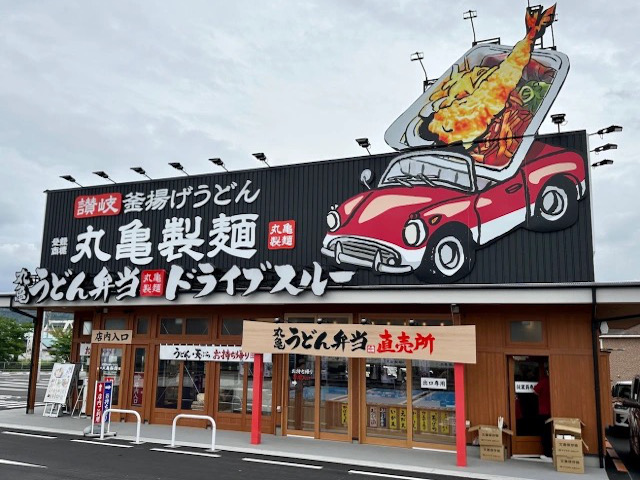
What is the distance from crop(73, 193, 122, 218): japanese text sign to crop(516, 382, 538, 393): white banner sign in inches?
469

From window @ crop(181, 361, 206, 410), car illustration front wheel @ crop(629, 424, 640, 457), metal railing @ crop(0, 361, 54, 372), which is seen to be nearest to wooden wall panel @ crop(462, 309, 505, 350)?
car illustration front wheel @ crop(629, 424, 640, 457)

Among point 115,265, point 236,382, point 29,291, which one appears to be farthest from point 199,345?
point 29,291

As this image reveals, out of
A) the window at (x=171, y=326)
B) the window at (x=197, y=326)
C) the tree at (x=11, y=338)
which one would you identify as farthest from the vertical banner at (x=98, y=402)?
the tree at (x=11, y=338)

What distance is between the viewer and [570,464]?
10.3 m

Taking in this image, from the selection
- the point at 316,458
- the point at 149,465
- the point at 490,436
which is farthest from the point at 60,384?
the point at 490,436

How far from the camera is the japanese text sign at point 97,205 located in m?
16.6

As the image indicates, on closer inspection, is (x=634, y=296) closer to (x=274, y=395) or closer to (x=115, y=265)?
(x=274, y=395)

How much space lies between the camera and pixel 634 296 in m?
10.4

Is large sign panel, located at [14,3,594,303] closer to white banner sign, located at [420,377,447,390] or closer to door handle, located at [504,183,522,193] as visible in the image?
door handle, located at [504,183,522,193]

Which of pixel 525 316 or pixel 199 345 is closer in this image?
pixel 525 316

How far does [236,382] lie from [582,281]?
862 cm

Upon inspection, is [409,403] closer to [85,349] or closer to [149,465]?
[149,465]

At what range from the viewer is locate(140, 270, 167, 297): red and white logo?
14.3 metres

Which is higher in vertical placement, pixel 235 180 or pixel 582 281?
pixel 235 180
